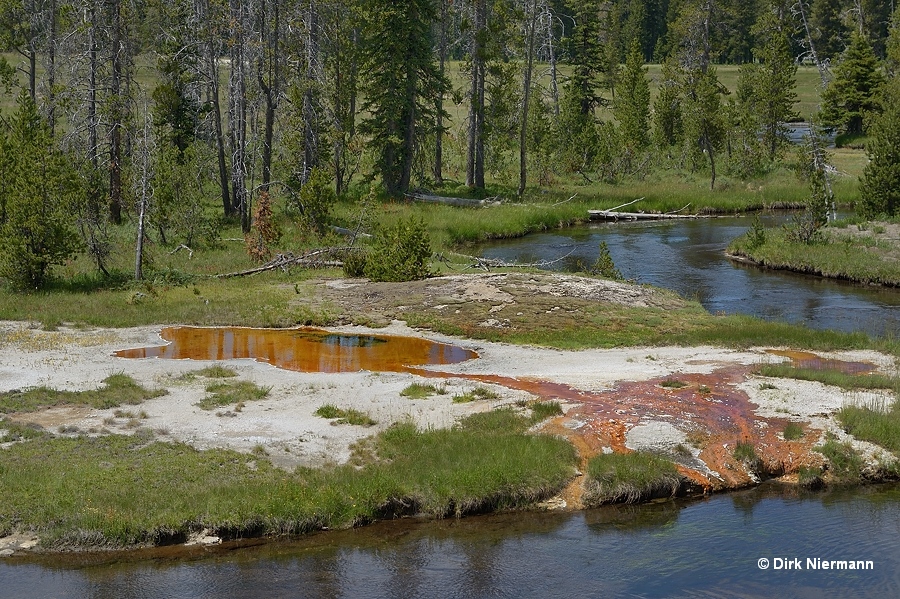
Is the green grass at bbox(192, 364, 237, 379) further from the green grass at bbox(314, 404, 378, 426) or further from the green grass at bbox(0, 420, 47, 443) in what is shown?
the green grass at bbox(0, 420, 47, 443)

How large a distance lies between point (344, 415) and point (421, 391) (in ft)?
6.35

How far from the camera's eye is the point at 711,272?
36.3 m

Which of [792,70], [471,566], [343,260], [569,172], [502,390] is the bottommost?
[471,566]

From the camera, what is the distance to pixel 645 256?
39219 mm

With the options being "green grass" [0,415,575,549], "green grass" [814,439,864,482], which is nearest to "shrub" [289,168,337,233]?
"green grass" [0,415,575,549]

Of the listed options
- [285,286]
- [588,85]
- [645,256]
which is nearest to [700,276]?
[645,256]

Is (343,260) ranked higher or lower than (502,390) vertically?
higher

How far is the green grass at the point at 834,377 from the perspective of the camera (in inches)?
768

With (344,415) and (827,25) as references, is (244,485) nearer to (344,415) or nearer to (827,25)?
(344,415)

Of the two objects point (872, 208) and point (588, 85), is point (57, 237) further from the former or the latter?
point (588, 85)

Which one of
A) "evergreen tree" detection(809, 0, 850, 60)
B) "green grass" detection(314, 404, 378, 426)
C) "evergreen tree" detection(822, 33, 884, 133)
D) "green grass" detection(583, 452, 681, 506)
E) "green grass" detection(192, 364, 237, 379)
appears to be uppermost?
"evergreen tree" detection(809, 0, 850, 60)

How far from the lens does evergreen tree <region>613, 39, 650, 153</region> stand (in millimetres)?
64375

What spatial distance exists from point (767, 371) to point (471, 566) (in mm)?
9601

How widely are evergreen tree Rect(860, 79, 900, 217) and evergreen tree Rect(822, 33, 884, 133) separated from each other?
3103cm
